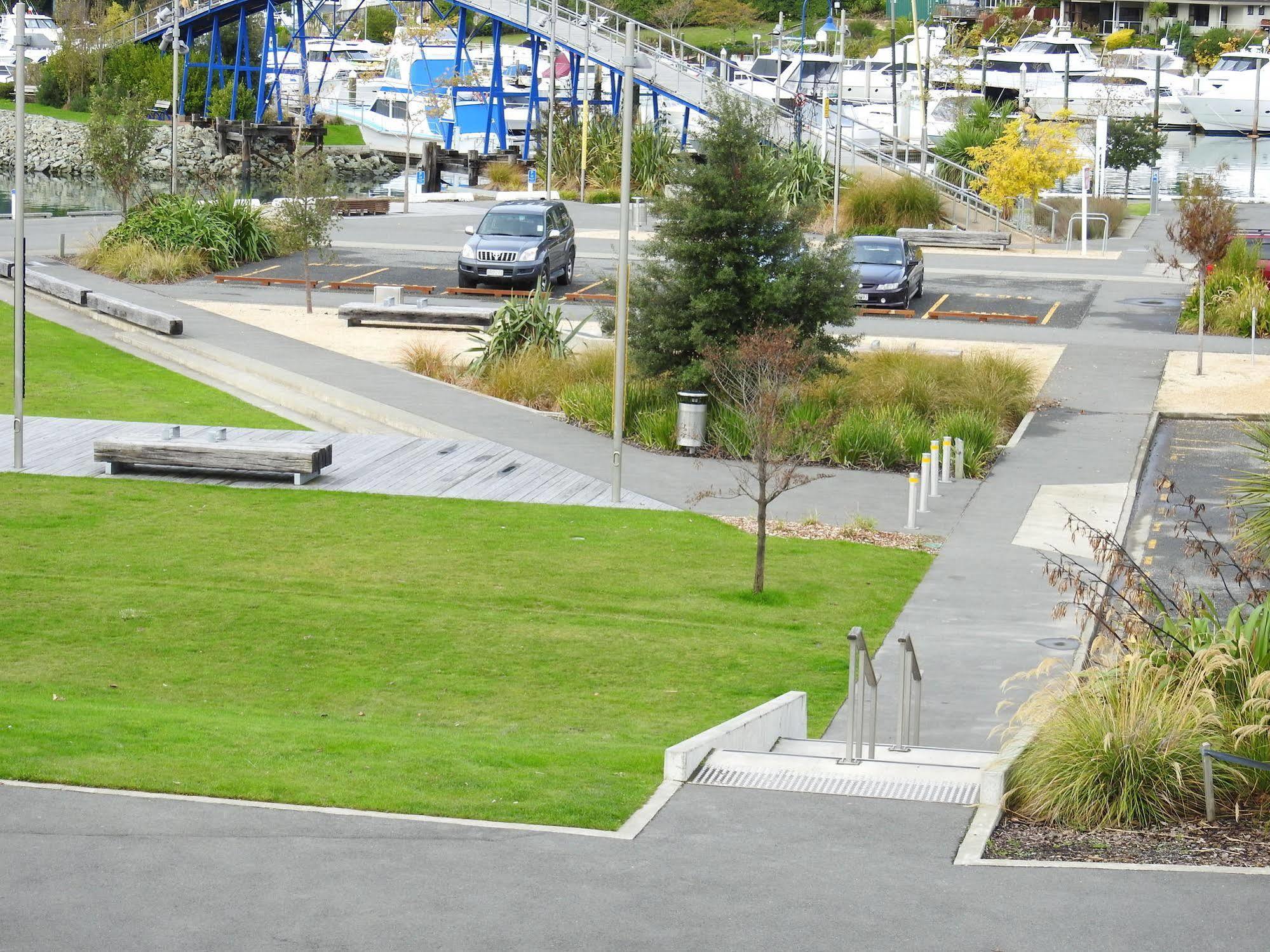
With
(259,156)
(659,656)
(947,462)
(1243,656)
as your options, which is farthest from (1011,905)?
(259,156)

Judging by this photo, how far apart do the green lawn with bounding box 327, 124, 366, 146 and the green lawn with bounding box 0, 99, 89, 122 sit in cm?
1157

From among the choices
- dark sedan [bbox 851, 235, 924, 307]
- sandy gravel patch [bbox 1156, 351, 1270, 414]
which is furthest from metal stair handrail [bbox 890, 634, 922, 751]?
dark sedan [bbox 851, 235, 924, 307]

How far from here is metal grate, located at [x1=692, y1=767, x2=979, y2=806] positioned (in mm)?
9234

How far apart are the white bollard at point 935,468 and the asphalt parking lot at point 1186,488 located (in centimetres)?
224

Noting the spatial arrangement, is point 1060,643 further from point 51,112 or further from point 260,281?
point 51,112

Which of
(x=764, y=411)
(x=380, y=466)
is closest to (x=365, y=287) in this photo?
(x=380, y=466)

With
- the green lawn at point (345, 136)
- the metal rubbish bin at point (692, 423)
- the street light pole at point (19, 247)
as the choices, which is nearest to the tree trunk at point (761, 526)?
the metal rubbish bin at point (692, 423)

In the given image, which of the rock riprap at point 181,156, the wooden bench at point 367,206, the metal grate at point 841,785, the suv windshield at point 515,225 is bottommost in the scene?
the metal grate at point 841,785

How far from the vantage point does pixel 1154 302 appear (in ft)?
123

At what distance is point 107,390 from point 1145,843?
19.9 metres

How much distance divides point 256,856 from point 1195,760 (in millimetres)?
4801

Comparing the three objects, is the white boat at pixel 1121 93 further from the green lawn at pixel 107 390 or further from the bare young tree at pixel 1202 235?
the green lawn at pixel 107 390

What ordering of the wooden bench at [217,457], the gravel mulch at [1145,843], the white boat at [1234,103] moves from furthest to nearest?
the white boat at [1234,103], the wooden bench at [217,457], the gravel mulch at [1145,843]

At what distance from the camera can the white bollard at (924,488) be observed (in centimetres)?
1911
